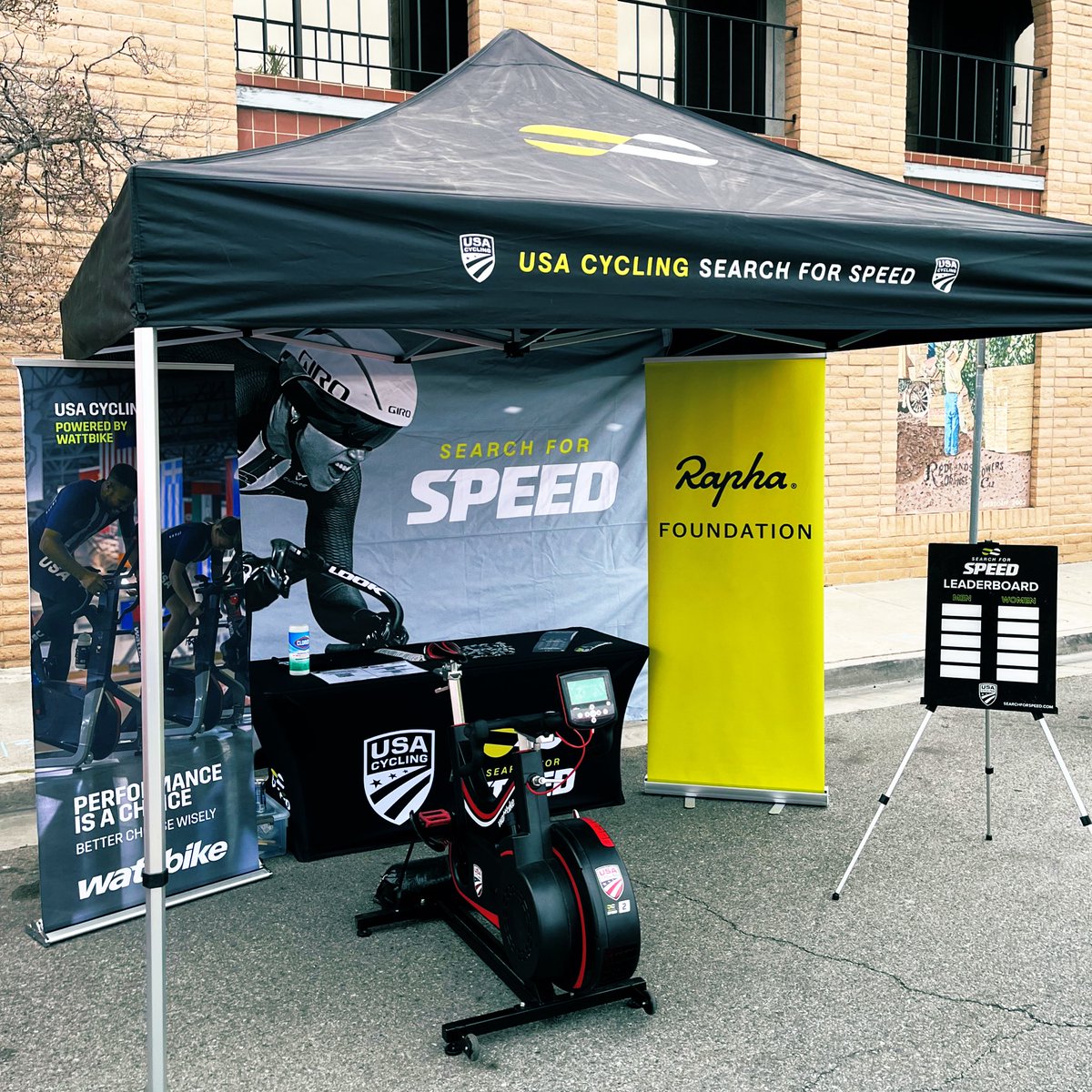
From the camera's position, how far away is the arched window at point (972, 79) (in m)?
12.4

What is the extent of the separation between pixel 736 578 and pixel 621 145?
2.28 meters

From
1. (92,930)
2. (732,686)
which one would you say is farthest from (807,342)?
(92,930)

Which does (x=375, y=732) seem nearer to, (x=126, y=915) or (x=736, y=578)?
(x=126, y=915)

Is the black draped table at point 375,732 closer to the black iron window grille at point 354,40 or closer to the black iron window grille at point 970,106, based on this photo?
the black iron window grille at point 354,40

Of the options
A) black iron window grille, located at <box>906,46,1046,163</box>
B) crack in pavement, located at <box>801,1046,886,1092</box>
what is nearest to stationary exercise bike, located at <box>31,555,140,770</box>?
crack in pavement, located at <box>801,1046,886,1092</box>

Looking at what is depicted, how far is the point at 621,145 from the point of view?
445 cm

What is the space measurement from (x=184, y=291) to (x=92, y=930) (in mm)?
2678

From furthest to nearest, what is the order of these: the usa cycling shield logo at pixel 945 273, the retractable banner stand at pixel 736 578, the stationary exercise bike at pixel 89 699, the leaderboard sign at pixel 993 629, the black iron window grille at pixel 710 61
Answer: the black iron window grille at pixel 710 61 < the retractable banner stand at pixel 736 578 < the leaderboard sign at pixel 993 629 < the stationary exercise bike at pixel 89 699 < the usa cycling shield logo at pixel 945 273

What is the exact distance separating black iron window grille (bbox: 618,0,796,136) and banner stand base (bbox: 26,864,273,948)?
8280 mm

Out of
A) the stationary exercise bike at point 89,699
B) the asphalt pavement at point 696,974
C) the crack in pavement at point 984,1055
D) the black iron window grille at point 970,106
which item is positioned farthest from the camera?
the black iron window grille at point 970,106

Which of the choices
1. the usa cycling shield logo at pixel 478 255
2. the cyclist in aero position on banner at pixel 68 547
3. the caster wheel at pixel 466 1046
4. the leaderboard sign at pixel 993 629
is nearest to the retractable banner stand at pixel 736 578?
the leaderboard sign at pixel 993 629

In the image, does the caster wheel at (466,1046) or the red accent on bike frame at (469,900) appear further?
the red accent on bike frame at (469,900)

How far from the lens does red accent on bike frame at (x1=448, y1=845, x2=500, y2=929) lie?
4062 mm

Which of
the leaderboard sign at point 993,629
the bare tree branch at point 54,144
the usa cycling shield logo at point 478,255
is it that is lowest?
the leaderboard sign at point 993,629
